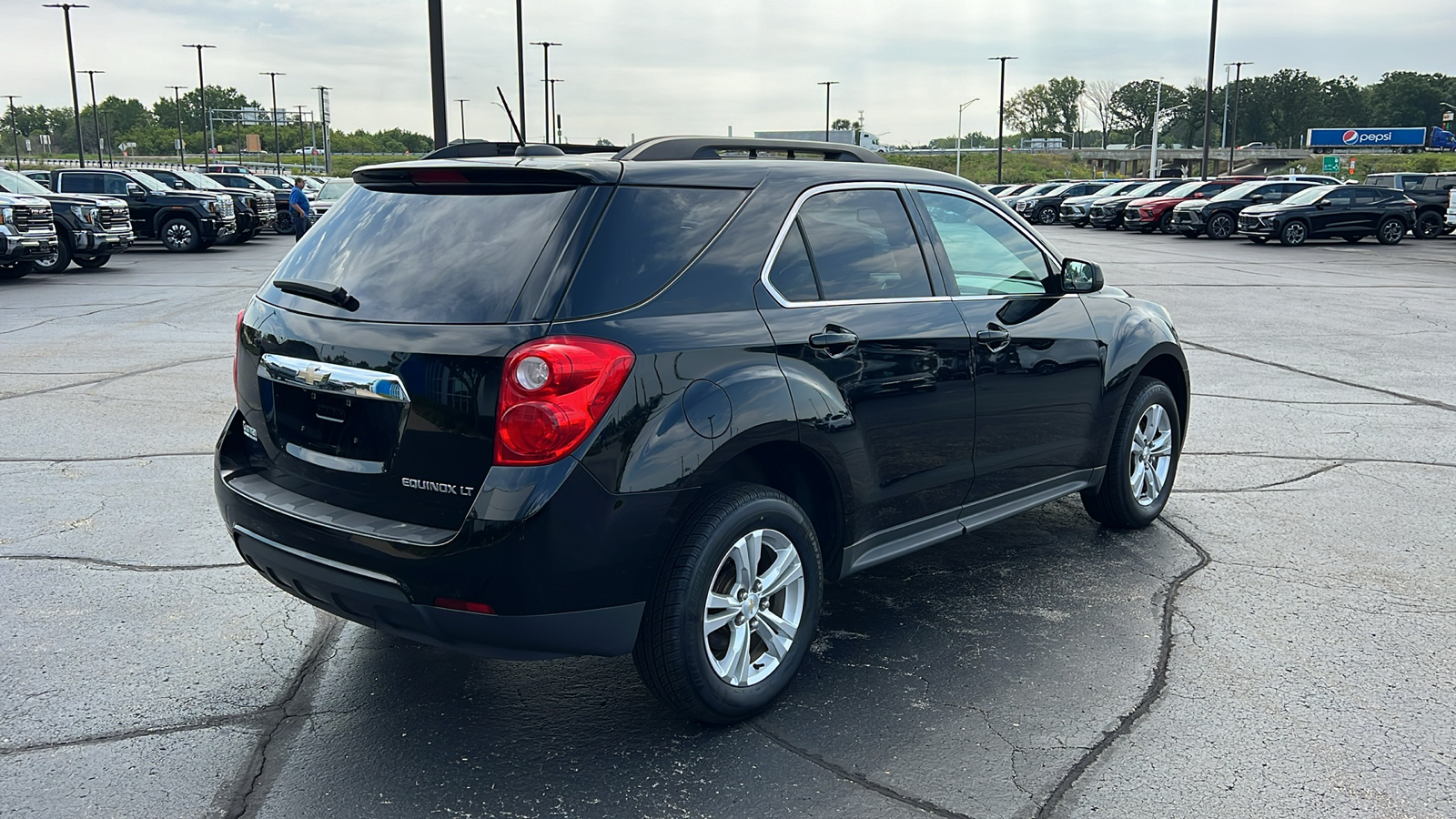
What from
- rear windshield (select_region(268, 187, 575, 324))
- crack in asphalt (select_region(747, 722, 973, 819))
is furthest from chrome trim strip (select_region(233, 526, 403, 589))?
crack in asphalt (select_region(747, 722, 973, 819))

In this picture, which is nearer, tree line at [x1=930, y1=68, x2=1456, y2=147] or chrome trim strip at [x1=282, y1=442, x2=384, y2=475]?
chrome trim strip at [x1=282, y1=442, x2=384, y2=475]

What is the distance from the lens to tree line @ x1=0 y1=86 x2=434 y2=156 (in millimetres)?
147125

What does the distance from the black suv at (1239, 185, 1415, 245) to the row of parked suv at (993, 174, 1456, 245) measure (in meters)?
0.02

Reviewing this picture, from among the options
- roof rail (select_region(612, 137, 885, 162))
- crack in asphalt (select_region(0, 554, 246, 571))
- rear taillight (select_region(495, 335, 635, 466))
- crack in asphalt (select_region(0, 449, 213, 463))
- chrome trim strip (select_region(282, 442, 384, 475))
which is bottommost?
crack in asphalt (select_region(0, 554, 246, 571))

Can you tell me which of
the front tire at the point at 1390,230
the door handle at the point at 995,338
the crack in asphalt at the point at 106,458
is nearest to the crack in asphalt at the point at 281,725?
the door handle at the point at 995,338

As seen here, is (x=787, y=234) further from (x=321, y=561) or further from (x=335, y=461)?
(x=321, y=561)

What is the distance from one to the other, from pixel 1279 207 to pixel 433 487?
3223cm

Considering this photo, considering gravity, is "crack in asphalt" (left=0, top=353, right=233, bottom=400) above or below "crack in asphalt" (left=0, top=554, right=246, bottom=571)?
above

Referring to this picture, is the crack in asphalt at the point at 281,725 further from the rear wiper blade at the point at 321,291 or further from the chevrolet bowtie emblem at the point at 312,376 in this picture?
the rear wiper blade at the point at 321,291

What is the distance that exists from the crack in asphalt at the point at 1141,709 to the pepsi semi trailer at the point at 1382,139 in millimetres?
112264

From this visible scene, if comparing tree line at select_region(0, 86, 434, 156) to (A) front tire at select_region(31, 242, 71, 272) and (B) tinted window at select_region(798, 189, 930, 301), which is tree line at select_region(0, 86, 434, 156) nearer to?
(A) front tire at select_region(31, 242, 71, 272)

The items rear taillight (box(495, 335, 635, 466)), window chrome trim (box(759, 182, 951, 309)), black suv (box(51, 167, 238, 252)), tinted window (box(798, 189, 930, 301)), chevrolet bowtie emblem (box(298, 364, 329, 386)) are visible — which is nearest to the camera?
rear taillight (box(495, 335, 635, 466))

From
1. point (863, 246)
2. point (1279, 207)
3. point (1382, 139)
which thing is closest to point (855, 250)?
point (863, 246)

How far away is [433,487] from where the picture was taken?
320 cm
